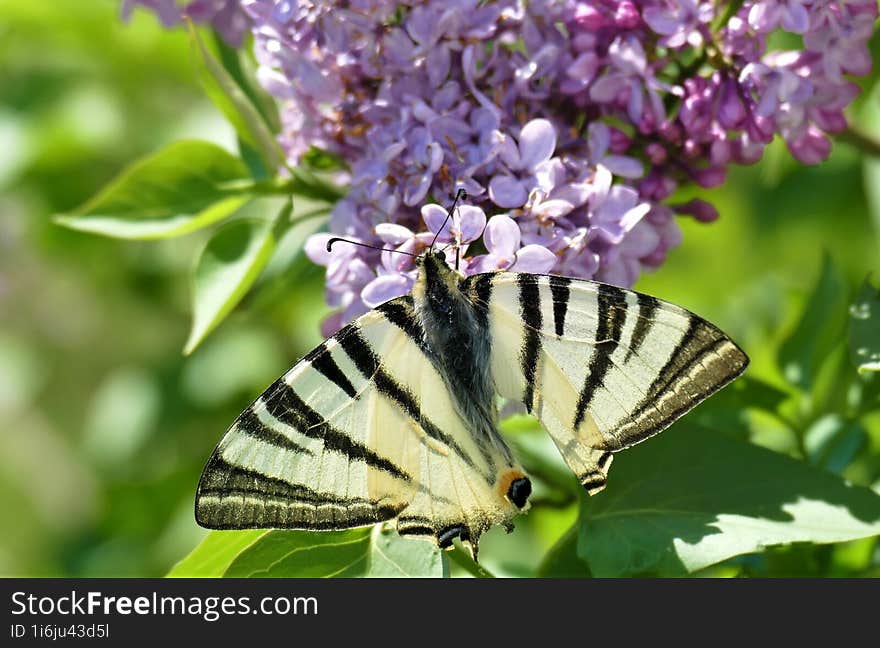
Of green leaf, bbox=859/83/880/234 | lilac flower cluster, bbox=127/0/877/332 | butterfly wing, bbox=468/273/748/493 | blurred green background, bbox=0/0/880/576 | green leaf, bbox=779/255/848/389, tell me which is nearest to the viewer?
butterfly wing, bbox=468/273/748/493

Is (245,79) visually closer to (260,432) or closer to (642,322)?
(260,432)

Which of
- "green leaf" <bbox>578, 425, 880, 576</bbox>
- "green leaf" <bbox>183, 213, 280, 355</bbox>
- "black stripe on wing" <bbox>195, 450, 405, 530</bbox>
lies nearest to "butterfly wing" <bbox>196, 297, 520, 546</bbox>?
"black stripe on wing" <bbox>195, 450, 405, 530</bbox>

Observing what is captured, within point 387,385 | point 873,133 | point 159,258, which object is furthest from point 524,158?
point 159,258

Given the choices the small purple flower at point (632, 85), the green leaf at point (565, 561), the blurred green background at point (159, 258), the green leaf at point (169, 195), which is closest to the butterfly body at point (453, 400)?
the green leaf at point (565, 561)

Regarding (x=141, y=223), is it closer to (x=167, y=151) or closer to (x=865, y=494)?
(x=167, y=151)

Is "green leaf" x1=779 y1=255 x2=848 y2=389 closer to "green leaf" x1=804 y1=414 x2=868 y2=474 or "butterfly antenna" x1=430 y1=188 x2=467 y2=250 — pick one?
"green leaf" x1=804 y1=414 x2=868 y2=474

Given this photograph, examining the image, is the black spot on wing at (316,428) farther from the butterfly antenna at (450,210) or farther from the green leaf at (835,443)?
the green leaf at (835,443)
